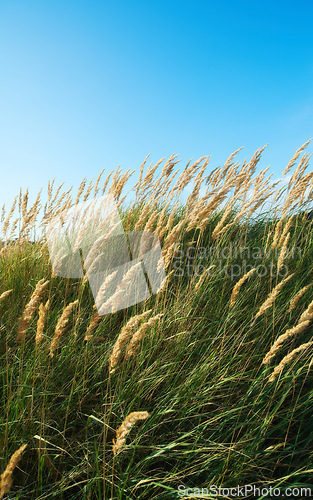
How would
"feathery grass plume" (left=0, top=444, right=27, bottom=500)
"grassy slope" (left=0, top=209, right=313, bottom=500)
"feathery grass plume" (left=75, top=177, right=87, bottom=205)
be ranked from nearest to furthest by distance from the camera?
"feathery grass plume" (left=0, top=444, right=27, bottom=500), "grassy slope" (left=0, top=209, right=313, bottom=500), "feathery grass plume" (left=75, top=177, right=87, bottom=205)

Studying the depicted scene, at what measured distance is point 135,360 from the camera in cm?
186

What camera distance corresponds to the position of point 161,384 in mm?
1729

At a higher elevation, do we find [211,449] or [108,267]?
[108,267]

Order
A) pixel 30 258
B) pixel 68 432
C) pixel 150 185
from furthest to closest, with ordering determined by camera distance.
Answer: pixel 150 185, pixel 30 258, pixel 68 432

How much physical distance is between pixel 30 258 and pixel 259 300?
220 cm

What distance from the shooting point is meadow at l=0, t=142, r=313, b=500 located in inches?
48.5

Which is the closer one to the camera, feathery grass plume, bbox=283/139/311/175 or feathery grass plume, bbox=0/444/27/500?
feathery grass plume, bbox=0/444/27/500

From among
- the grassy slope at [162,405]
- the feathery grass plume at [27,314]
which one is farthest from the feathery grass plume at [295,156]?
the feathery grass plume at [27,314]

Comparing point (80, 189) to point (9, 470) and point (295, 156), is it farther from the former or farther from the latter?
point (9, 470)

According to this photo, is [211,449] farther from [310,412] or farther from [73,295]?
[73,295]

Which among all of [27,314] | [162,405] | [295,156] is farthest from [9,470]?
[295,156]

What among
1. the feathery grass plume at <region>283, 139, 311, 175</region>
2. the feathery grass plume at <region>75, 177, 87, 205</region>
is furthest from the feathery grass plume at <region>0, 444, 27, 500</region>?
the feathery grass plume at <region>283, 139, 311, 175</region>

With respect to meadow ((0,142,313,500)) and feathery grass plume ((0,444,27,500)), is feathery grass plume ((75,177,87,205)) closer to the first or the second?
meadow ((0,142,313,500))

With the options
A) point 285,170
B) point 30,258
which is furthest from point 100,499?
point 285,170
